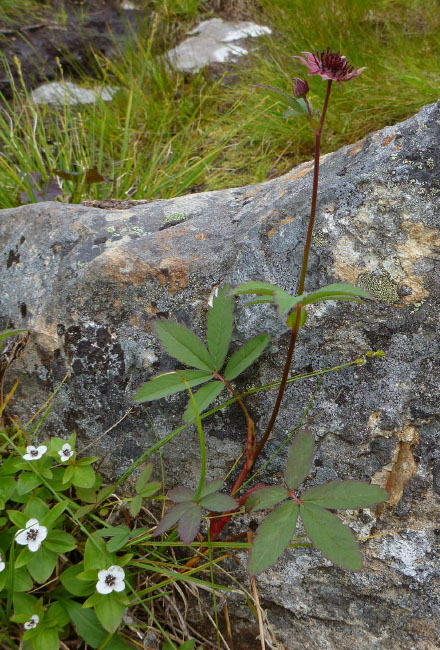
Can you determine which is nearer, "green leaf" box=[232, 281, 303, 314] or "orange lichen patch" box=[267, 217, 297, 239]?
"green leaf" box=[232, 281, 303, 314]

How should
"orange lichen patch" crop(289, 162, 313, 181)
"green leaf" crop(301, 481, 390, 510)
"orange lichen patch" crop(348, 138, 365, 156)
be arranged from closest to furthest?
"green leaf" crop(301, 481, 390, 510), "orange lichen patch" crop(348, 138, 365, 156), "orange lichen patch" crop(289, 162, 313, 181)

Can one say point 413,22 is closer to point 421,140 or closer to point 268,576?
point 421,140

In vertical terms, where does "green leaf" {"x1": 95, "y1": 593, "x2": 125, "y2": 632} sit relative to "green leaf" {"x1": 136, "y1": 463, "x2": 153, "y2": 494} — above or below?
below

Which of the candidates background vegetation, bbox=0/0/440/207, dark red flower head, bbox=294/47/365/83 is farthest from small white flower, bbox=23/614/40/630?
background vegetation, bbox=0/0/440/207

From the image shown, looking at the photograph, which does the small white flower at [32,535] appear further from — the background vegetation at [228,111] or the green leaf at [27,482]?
the background vegetation at [228,111]

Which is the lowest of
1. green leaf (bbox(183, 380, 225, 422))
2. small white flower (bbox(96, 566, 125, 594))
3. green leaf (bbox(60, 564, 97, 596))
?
green leaf (bbox(60, 564, 97, 596))

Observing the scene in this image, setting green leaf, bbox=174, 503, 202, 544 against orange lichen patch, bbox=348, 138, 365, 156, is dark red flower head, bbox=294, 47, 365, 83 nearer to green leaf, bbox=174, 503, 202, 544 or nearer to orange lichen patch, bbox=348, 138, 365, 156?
orange lichen patch, bbox=348, 138, 365, 156
